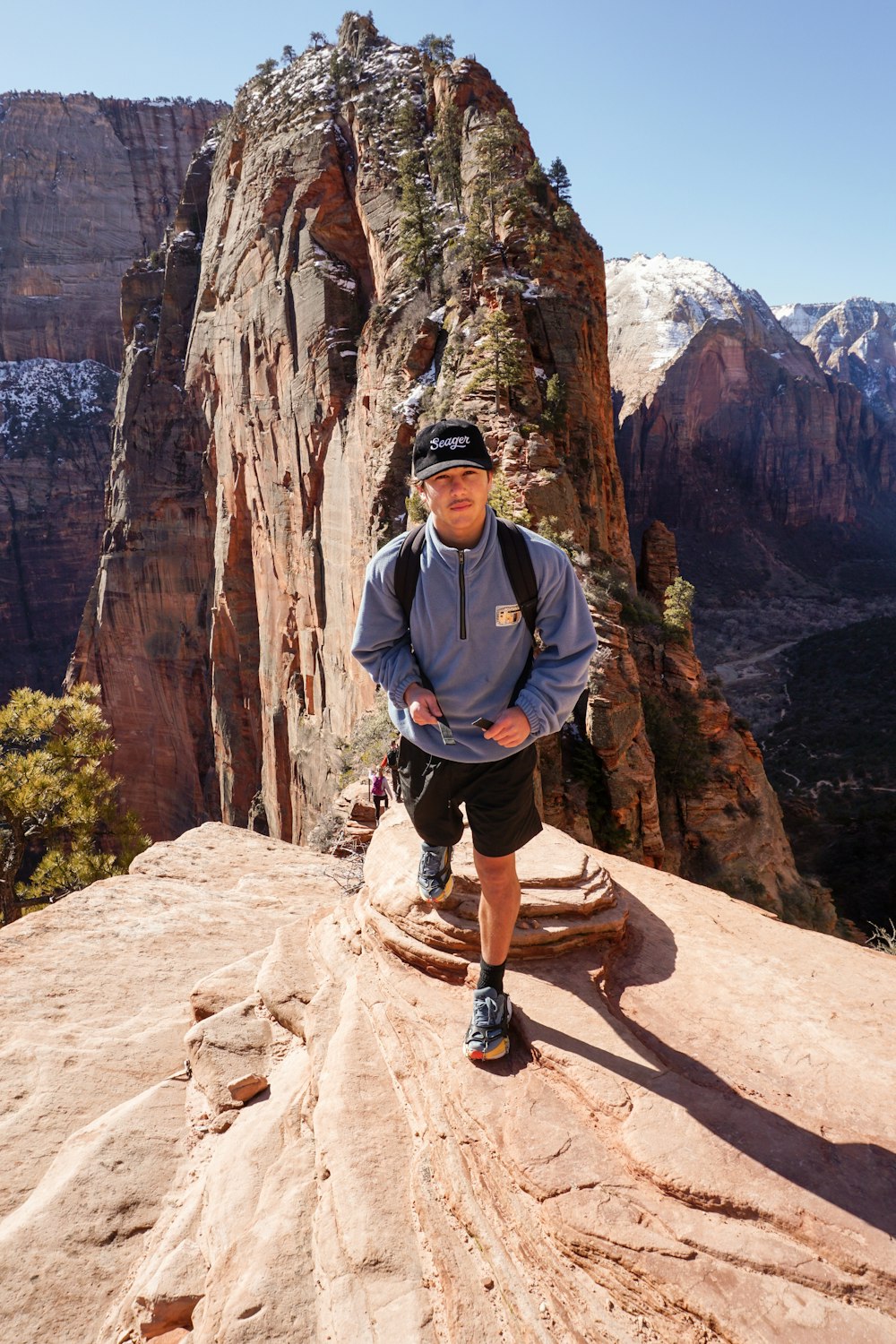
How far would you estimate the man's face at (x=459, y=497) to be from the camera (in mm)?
2592

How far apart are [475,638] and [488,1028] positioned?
5.05 ft

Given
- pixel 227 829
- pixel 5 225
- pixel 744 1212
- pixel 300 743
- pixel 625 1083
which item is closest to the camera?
pixel 744 1212

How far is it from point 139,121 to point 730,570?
2595 inches

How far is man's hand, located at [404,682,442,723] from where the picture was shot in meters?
2.71

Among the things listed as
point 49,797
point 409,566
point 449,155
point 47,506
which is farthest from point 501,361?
point 47,506

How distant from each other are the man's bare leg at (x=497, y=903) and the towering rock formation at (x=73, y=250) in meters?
64.1

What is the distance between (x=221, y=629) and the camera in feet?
93.7

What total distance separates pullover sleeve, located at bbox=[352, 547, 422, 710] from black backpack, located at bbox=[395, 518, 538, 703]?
4cm

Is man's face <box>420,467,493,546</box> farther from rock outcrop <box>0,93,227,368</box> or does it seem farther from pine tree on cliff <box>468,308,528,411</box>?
rock outcrop <box>0,93,227,368</box>

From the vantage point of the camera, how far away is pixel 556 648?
277 centimetres

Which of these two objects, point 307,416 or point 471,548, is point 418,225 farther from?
point 471,548

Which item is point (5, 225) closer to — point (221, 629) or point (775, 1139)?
point (221, 629)

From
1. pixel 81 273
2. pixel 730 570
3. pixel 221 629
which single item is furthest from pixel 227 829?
pixel 81 273

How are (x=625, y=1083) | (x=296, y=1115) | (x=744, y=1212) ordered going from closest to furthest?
(x=744, y=1212) < (x=625, y=1083) < (x=296, y=1115)
